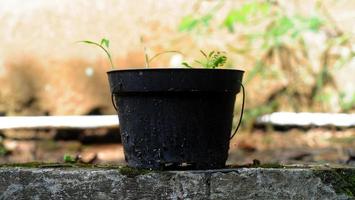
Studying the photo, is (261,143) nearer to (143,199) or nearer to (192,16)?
(192,16)

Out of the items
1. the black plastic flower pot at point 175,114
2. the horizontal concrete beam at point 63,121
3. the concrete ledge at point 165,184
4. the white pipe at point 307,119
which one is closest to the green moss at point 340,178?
the concrete ledge at point 165,184

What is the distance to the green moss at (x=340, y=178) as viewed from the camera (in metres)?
2.13

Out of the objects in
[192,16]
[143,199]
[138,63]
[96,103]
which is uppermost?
[192,16]

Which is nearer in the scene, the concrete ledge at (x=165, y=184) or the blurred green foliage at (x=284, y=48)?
the concrete ledge at (x=165, y=184)

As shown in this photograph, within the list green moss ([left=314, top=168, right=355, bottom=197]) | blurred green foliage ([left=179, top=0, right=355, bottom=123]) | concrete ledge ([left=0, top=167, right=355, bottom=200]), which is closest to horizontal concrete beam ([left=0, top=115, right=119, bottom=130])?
blurred green foliage ([left=179, top=0, right=355, bottom=123])

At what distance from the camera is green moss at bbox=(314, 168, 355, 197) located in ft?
7.00

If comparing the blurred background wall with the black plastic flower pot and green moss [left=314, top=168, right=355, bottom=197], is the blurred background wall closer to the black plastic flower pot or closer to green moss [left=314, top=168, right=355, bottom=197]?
green moss [left=314, top=168, right=355, bottom=197]

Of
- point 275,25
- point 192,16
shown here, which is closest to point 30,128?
point 192,16

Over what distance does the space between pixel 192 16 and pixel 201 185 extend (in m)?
3.32

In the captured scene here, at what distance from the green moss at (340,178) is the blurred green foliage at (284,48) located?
283 cm

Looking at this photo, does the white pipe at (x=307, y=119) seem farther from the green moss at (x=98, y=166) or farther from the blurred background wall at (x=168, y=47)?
the green moss at (x=98, y=166)

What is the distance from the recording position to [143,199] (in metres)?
2.06

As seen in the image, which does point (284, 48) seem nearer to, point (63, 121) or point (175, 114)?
point (63, 121)

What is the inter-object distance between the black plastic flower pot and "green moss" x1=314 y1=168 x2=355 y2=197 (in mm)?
393
